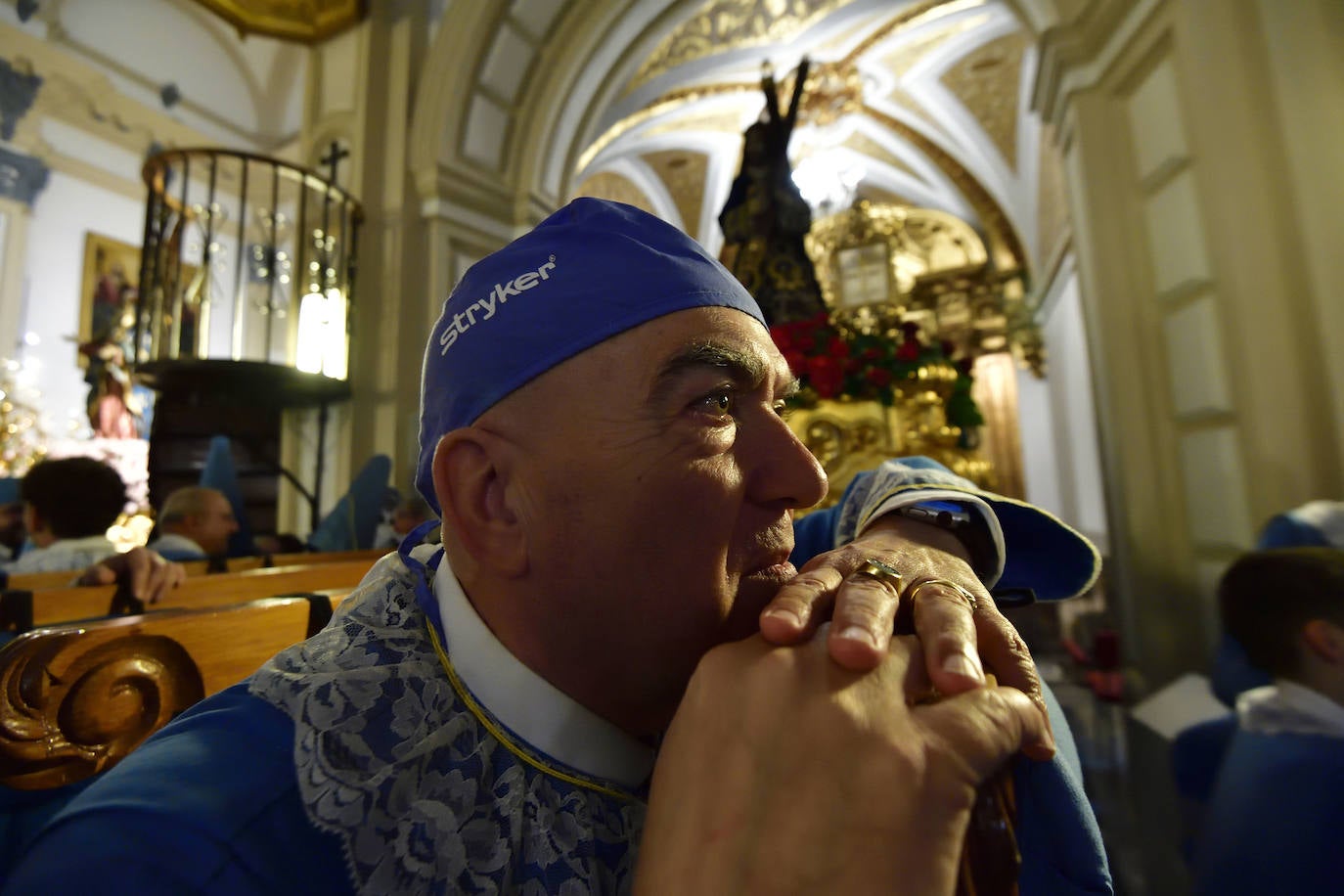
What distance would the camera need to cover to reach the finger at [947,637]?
1.45 feet

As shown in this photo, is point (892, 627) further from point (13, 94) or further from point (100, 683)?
point (13, 94)

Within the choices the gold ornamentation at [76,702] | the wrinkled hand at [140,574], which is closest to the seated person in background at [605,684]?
the gold ornamentation at [76,702]

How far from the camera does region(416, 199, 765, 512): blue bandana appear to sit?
632 mm

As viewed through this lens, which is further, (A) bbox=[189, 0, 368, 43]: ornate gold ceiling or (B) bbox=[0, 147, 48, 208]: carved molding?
(B) bbox=[0, 147, 48, 208]: carved molding

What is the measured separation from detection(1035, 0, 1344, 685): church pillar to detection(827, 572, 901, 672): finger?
2.23 meters

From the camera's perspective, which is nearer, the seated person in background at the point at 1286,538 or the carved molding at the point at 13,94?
the seated person in background at the point at 1286,538

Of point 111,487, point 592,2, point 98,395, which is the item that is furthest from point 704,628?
point 98,395

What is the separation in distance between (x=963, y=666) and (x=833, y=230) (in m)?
10.8

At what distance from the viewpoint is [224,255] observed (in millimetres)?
8188

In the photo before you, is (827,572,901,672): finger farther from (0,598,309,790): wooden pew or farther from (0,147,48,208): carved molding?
(0,147,48,208): carved molding

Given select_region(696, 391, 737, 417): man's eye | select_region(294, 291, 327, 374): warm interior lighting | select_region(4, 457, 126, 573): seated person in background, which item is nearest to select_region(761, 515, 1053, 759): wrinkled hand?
select_region(696, 391, 737, 417): man's eye

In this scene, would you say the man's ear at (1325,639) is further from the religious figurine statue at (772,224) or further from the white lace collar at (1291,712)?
the religious figurine statue at (772,224)

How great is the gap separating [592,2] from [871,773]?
5.36 metres

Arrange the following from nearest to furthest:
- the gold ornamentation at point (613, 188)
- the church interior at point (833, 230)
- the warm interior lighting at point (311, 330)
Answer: the church interior at point (833, 230) → the warm interior lighting at point (311, 330) → the gold ornamentation at point (613, 188)
